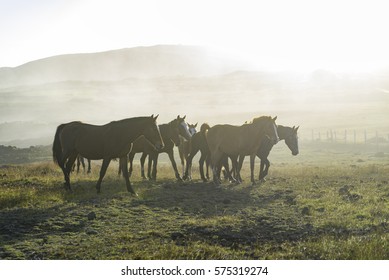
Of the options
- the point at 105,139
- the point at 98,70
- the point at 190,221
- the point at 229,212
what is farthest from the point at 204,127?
the point at 98,70

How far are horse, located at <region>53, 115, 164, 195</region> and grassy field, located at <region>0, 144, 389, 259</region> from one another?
111cm

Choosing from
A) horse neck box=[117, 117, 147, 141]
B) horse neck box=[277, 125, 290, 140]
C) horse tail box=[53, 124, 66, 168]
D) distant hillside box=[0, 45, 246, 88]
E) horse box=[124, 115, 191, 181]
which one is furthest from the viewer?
distant hillside box=[0, 45, 246, 88]

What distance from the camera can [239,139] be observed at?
718 inches

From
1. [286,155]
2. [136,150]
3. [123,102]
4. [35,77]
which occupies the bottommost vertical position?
[286,155]

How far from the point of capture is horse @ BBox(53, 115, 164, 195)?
1425 cm

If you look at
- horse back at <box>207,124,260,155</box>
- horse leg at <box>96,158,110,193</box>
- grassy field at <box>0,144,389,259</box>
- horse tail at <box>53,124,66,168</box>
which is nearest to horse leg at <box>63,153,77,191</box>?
grassy field at <box>0,144,389,259</box>

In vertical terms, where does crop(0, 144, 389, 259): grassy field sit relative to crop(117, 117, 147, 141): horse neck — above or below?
below

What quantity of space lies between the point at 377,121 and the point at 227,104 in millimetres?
38019

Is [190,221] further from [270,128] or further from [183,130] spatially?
[183,130]

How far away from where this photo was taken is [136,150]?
19219 millimetres

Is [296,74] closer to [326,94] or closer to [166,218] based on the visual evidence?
[326,94]

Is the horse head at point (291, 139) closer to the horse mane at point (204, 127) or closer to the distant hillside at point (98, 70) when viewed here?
the horse mane at point (204, 127)

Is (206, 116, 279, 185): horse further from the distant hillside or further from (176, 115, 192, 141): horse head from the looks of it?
the distant hillside
